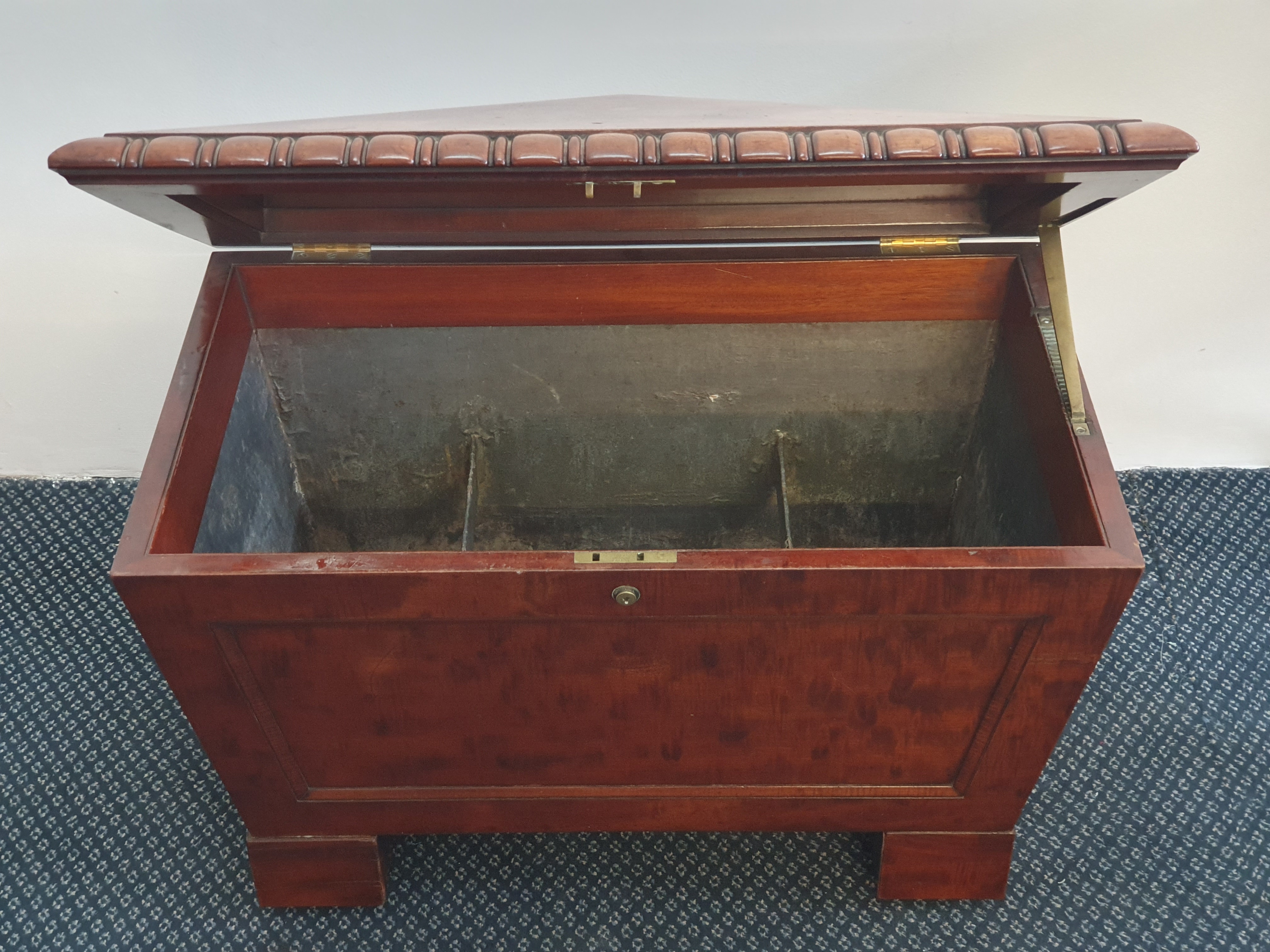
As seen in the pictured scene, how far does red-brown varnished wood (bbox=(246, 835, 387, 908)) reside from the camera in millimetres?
1250

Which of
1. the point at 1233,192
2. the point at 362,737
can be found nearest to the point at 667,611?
the point at 362,737

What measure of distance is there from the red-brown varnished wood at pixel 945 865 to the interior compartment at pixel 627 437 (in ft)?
1.16

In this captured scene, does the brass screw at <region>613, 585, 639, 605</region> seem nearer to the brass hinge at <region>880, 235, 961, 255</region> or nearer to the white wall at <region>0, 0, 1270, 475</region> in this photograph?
the brass hinge at <region>880, 235, 961, 255</region>

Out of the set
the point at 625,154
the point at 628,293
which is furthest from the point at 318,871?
the point at 625,154

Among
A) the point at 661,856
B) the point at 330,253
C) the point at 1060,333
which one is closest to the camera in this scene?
the point at 1060,333

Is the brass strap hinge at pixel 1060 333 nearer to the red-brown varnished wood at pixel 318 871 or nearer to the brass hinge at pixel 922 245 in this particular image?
the brass hinge at pixel 922 245

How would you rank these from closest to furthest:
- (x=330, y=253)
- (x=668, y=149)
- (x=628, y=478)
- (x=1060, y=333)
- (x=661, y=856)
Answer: (x=668, y=149) → (x=1060, y=333) → (x=330, y=253) → (x=661, y=856) → (x=628, y=478)

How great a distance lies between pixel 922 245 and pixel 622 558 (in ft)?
1.89

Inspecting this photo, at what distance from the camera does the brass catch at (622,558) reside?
0.95m

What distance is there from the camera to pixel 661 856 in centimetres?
137

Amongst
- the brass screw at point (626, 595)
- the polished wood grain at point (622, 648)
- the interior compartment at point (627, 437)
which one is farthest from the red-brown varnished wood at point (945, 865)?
the brass screw at point (626, 595)

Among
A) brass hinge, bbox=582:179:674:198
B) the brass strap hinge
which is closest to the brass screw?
brass hinge, bbox=582:179:674:198

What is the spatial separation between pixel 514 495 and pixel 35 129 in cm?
82

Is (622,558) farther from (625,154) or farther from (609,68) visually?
(609,68)
